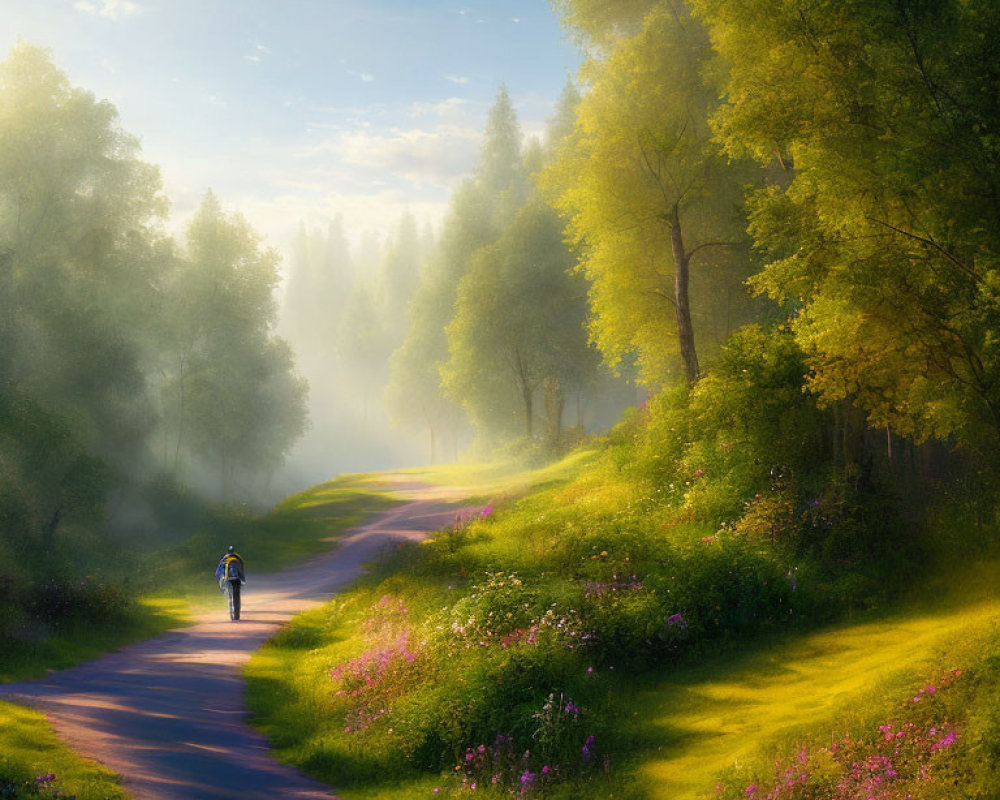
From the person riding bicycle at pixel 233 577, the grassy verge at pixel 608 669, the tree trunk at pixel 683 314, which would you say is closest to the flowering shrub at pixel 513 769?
the grassy verge at pixel 608 669

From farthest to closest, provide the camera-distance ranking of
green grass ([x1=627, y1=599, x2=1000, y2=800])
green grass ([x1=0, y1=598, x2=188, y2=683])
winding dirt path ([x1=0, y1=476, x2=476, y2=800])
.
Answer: green grass ([x1=0, y1=598, x2=188, y2=683]), winding dirt path ([x1=0, y1=476, x2=476, y2=800]), green grass ([x1=627, y1=599, x2=1000, y2=800])

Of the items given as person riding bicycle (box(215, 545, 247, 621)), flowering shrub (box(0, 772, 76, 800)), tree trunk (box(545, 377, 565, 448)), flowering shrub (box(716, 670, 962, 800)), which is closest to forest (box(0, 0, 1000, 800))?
flowering shrub (box(716, 670, 962, 800))

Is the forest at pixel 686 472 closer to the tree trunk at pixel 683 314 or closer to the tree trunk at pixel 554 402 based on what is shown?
the tree trunk at pixel 683 314

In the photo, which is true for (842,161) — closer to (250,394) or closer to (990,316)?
(990,316)

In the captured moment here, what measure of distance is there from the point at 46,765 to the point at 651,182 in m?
20.3

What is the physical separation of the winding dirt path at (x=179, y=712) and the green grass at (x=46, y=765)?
0.70ft

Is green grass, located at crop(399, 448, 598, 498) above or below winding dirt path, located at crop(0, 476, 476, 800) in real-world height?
above

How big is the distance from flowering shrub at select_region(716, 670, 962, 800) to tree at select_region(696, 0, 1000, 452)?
18.8 feet

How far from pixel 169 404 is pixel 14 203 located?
1827cm

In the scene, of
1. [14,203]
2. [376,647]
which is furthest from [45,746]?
[14,203]

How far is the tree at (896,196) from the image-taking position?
11148mm

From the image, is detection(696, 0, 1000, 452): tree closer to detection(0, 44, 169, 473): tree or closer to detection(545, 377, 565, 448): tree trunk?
detection(0, 44, 169, 473): tree

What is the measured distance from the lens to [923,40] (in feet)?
37.4

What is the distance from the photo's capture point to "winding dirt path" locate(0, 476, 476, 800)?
8820mm
